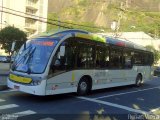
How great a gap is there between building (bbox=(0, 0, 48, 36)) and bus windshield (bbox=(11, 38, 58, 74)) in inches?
2171

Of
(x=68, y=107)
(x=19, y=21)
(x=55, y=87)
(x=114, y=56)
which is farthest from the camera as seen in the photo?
A: (x=19, y=21)

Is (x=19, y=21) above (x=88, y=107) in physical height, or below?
above

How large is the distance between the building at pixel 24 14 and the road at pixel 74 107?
5505 cm

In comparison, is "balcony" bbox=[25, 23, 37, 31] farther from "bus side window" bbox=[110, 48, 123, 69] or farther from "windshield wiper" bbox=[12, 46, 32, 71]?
"windshield wiper" bbox=[12, 46, 32, 71]

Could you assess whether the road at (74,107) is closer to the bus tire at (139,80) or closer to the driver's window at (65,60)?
the driver's window at (65,60)

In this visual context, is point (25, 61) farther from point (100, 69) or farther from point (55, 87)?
point (100, 69)

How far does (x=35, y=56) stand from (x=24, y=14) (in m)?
61.3

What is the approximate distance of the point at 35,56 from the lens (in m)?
13.3

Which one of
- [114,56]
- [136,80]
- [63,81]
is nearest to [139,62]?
[136,80]

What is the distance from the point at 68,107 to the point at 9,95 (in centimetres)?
314

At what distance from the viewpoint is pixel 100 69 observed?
1650 centimetres

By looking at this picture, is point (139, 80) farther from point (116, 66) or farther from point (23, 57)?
point (23, 57)

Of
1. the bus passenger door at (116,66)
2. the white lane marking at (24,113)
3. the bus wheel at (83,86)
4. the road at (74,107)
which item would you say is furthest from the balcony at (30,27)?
the white lane marking at (24,113)

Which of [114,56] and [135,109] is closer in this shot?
[135,109]
